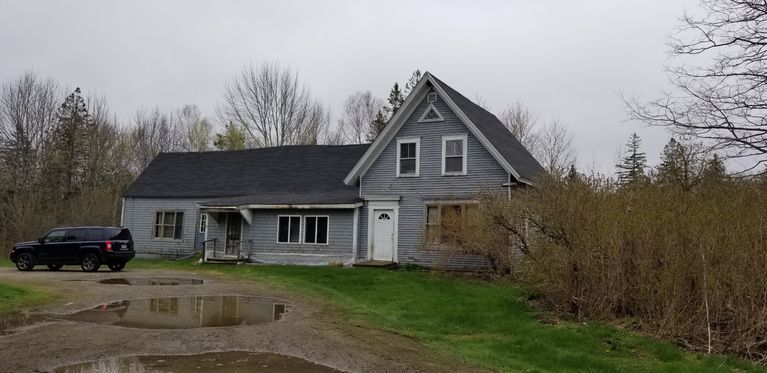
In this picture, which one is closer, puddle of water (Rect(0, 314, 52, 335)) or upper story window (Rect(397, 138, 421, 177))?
puddle of water (Rect(0, 314, 52, 335))

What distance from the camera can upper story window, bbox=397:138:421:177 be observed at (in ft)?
69.7

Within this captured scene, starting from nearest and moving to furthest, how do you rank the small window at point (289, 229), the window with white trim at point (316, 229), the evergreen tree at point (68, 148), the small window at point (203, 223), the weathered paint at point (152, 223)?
the window with white trim at point (316, 229) → the small window at point (289, 229) → the small window at point (203, 223) → the weathered paint at point (152, 223) → the evergreen tree at point (68, 148)

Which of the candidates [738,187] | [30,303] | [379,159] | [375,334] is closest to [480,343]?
[375,334]

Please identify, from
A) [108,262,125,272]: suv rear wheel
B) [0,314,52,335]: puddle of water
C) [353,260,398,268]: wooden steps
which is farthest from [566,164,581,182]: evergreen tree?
[108,262,125,272]: suv rear wheel

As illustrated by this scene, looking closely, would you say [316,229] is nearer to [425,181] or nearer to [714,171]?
[425,181]

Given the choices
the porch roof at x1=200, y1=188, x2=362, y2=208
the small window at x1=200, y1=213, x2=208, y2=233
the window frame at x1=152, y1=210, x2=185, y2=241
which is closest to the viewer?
the porch roof at x1=200, y1=188, x2=362, y2=208

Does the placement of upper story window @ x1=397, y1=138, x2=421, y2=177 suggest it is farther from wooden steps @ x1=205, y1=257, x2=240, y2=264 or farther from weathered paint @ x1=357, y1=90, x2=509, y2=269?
wooden steps @ x1=205, y1=257, x2=240, y2=264

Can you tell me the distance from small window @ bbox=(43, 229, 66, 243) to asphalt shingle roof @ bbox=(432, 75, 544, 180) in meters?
14.9

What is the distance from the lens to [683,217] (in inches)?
373

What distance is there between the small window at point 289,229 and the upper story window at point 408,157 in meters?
5.05

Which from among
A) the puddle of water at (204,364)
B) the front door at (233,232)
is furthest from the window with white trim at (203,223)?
the puddle of water at (204,364)

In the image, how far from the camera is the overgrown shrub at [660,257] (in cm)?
816

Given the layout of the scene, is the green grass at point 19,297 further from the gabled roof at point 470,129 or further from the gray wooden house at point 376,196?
the gabled roof at point 470,129

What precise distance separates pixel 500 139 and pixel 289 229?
951 cm
